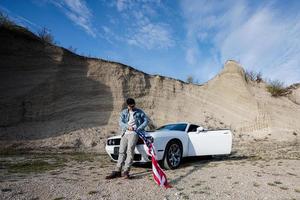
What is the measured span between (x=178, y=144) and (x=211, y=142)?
54.2 inches

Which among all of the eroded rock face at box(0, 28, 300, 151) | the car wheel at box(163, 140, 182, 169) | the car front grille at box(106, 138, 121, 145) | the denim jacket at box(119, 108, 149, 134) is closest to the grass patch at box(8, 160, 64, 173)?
the car front grille at box(106, 138, 121, 145)

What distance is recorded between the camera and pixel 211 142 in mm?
8828

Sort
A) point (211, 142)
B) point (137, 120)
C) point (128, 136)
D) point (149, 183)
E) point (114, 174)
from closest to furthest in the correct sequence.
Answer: point (149, 183) → point (114, 174) → point (128, 136) → point (137, 120) → point (211, 142)

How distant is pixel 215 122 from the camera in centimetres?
2077

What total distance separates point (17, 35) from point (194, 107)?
1210 centimetres

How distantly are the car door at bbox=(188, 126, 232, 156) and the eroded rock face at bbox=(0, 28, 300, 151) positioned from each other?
669cm

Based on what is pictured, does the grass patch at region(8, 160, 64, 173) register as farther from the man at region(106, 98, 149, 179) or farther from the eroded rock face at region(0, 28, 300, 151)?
the eroded rock face at region(0, 28, 300, 151)

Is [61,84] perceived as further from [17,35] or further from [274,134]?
[274,134]

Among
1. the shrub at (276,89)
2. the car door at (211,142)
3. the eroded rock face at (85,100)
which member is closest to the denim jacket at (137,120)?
the car door at (211,142)

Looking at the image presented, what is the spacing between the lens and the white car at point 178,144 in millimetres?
7188

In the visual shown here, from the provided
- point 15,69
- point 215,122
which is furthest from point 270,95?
point 15,69

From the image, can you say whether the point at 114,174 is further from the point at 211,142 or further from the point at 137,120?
the point at 211,142

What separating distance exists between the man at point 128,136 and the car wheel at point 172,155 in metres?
1.25

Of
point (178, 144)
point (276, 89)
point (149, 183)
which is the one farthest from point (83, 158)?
point (276, 89)
